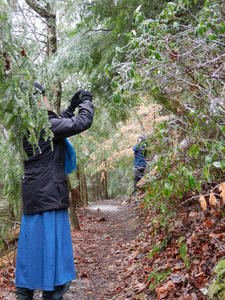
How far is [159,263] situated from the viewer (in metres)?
4.23

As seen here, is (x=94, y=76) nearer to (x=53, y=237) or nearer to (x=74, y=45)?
(x=74, y=45)

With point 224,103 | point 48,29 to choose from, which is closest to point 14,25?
point 224,103

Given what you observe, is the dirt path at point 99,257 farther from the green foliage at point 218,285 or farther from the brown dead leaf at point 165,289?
the green foliage at point 218,285

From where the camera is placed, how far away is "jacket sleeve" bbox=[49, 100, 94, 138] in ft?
10.00

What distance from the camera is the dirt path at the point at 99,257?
15.3 feet

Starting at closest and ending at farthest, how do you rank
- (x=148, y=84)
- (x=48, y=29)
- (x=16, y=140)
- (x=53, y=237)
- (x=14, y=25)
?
(x=14, y=25) → (x=16, y=140) → (x=53, y=237) → (x=148, y=84) → (x=48, y=29)

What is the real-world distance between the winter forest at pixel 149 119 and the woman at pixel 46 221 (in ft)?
0.65

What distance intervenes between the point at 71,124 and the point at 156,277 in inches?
86.0

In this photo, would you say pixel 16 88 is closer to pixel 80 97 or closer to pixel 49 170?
pixel 49 170

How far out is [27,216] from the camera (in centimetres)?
322

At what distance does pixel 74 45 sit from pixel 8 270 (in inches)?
167

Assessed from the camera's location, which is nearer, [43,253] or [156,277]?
[43,253]

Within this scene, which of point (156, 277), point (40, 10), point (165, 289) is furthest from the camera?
point (40, 10)

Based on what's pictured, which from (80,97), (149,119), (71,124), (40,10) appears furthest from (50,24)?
(71,124)
